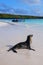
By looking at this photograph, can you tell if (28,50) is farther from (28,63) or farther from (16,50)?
(28,63)

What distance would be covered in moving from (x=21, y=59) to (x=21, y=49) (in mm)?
1471

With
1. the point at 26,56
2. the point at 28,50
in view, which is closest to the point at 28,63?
the point at 26,56

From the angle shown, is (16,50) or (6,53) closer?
(6,53)

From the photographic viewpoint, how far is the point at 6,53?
6566mm

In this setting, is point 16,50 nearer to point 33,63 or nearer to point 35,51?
point 35,51

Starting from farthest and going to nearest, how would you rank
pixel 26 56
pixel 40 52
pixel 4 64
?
pixel 40 52 < pixel 26 56 < pixel 4 64

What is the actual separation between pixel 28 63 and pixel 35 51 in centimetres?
164

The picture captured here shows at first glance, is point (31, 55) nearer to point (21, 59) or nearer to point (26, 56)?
point (26, 56)

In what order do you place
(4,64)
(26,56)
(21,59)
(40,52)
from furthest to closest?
(40,52), (26,56), (21,59), (4,64)

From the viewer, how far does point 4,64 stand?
5223 mm

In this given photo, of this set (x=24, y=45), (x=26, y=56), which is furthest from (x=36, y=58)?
(x=24, y=45)

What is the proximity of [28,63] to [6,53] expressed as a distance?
1.39 metres

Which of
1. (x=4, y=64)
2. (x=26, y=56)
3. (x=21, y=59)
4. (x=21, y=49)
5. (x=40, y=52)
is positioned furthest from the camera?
(x=21, y=49)

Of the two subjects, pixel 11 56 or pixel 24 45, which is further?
pixel 24 45
